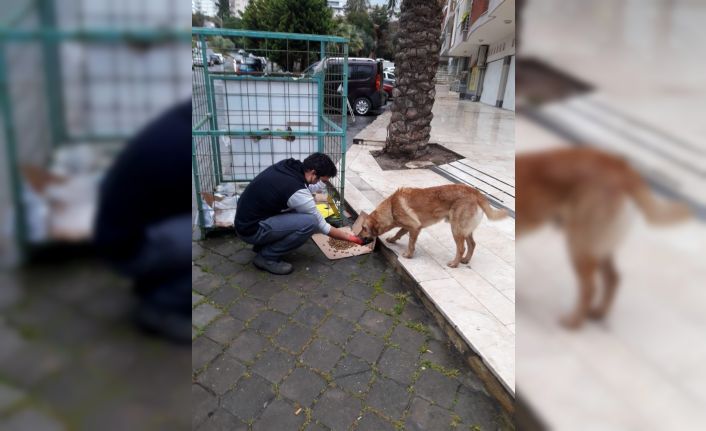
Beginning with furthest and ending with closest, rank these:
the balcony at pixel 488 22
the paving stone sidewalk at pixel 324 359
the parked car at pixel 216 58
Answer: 1. the parked car at pixel 216 58
2. the paving stone sidewalk at pixel 324 359
3. the balcony at pixel 488 22

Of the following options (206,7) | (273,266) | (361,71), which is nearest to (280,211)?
(273,266)

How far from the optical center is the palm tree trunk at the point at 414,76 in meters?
6.96

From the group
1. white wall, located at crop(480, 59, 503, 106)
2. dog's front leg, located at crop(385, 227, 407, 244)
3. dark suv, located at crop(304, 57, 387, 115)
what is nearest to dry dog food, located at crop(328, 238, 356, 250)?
dog's front leg, located at crop(385, 227, 407, 244)

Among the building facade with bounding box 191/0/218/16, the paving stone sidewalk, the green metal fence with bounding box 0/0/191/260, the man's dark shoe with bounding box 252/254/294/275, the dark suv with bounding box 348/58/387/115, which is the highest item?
the dark suv with bounding box 348/58/387/115

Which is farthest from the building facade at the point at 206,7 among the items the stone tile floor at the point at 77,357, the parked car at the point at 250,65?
the parked car at the point at 250,65

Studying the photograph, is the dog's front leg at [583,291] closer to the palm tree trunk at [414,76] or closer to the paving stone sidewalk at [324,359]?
the paving stone sidewalk at [324,359]

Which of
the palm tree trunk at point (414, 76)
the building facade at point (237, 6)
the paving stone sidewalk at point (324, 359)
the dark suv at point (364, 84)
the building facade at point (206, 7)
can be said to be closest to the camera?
the building facade at point (206, 7)

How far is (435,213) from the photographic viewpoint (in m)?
3.91

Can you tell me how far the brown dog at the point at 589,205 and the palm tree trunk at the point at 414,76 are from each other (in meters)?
Answer: 7.35

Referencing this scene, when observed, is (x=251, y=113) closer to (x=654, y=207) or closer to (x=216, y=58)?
(x=216, y=58)

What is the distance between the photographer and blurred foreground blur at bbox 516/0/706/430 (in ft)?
1.07

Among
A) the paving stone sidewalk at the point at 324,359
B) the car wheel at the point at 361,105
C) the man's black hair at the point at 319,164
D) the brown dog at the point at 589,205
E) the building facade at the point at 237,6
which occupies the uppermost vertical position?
the car wheel at the point at 361,105

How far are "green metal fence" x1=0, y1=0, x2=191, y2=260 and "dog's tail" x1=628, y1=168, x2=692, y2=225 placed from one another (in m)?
0.44

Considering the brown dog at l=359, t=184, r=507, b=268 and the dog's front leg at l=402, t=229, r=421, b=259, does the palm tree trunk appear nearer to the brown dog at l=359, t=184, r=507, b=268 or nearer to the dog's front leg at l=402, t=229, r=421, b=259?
the brown dog at l=359, t=184, r=507, b=268
